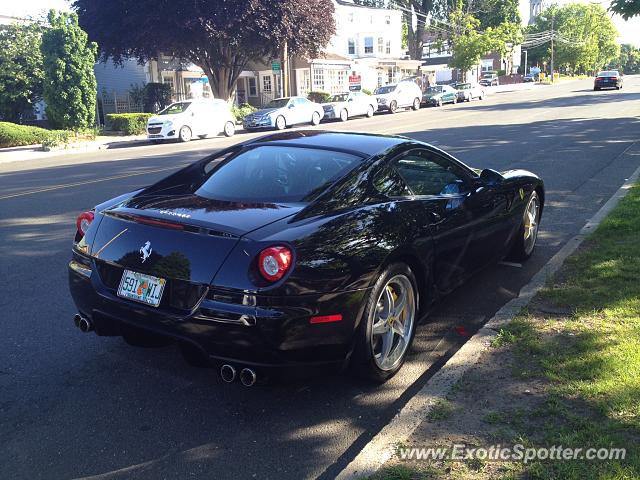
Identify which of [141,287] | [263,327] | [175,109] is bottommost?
[263,327]

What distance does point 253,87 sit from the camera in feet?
157

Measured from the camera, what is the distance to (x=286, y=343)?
10.4 ft

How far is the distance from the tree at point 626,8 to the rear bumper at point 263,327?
12.1 meters

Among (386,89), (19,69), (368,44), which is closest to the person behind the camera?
(19,69)

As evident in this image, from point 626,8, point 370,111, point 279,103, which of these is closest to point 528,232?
point 626,8

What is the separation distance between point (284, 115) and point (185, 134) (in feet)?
19.8

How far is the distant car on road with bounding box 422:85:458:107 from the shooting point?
42.0m

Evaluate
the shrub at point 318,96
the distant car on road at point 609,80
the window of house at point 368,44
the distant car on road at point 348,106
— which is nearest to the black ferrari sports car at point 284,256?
the distant car on road at point 348,106

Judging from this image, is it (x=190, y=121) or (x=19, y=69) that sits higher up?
(x=19, y=69)

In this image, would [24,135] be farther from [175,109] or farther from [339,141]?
[339,141]

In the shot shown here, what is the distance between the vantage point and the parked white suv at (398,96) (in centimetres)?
3672

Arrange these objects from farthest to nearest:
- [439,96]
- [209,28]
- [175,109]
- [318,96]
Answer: [318,96] → [439,96] → [209,28] → [175,109]

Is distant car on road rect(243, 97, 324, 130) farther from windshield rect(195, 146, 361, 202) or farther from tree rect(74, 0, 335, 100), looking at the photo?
windshield rect(195, 146, 361, 202)

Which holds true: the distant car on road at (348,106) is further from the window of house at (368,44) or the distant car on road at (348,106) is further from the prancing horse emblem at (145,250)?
the prancing horse emblem at (145,250)
